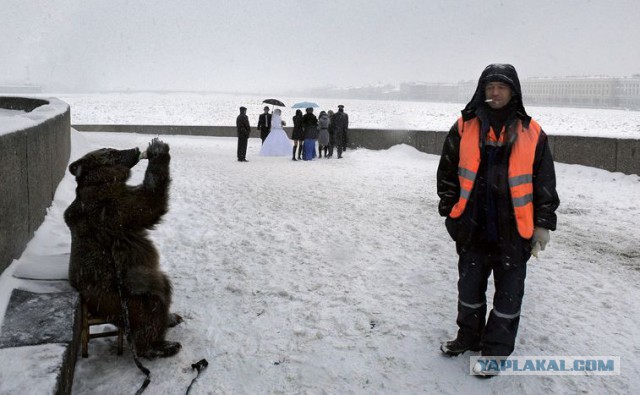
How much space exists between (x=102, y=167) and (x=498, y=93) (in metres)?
2.45

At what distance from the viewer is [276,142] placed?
17.8 m

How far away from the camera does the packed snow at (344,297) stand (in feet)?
11.2

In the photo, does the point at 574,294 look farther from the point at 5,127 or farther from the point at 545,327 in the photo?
the point at 5,127

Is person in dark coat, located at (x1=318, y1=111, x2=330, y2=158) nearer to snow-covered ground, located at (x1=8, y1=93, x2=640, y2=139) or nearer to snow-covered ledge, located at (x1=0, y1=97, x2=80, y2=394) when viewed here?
snow-covered ground, located at (x1=8, y1=93, x2=640, y2=139)

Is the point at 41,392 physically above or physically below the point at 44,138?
below

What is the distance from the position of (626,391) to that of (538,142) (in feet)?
5.33

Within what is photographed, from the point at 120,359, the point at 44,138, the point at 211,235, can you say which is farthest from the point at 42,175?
the point at 120,359

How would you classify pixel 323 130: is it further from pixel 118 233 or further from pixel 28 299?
pixel 28 299

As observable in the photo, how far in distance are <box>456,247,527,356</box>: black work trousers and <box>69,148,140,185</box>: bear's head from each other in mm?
2249

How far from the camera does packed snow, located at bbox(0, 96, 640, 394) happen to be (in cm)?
340

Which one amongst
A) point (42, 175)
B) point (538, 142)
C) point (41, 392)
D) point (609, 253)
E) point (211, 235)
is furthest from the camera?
point (211, 235)

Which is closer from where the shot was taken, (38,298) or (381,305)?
(38,298)

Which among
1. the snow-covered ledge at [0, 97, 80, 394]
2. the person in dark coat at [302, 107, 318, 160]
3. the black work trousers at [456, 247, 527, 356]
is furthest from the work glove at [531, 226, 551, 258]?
the person in dark coat at [302, 107, 318, 160]

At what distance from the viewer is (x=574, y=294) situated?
16.0ft
